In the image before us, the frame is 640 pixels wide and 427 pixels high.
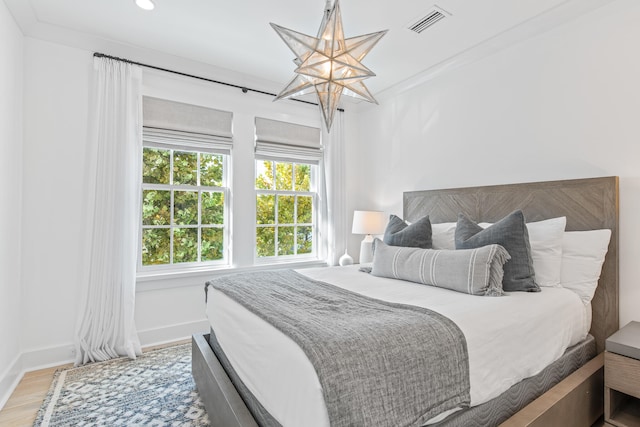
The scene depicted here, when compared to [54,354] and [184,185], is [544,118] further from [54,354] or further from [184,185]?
[54,354]

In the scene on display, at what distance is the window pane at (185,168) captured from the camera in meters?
3.26

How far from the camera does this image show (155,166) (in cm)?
316

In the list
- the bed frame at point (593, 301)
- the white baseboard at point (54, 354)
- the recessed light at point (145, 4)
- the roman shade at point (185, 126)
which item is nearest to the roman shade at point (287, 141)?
the roman shade at point (185, 126)

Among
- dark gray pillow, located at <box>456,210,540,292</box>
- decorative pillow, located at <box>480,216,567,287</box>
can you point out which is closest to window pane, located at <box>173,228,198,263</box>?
dark gray pillow, located at <box>456,210,540,292</box>

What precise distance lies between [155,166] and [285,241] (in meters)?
1.60

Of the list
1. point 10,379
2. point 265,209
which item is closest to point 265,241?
point 265,209

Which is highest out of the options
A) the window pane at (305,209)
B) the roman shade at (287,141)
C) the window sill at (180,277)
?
the roman shade at (287,141)

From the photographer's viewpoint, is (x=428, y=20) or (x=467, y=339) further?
(x=428, y=20)

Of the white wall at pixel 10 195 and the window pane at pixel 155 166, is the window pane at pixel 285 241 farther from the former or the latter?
the white wall at pixel 10 195

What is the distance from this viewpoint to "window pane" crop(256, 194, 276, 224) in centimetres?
369

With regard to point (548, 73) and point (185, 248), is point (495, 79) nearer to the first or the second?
point (548, 73)

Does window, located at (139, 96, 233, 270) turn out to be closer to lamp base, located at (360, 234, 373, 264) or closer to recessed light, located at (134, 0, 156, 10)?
recessed light, located at (134, 0, 156, 10)

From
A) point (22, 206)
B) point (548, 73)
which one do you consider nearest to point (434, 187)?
point (548, 73)

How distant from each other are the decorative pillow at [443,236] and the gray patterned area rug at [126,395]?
6.65 ft
